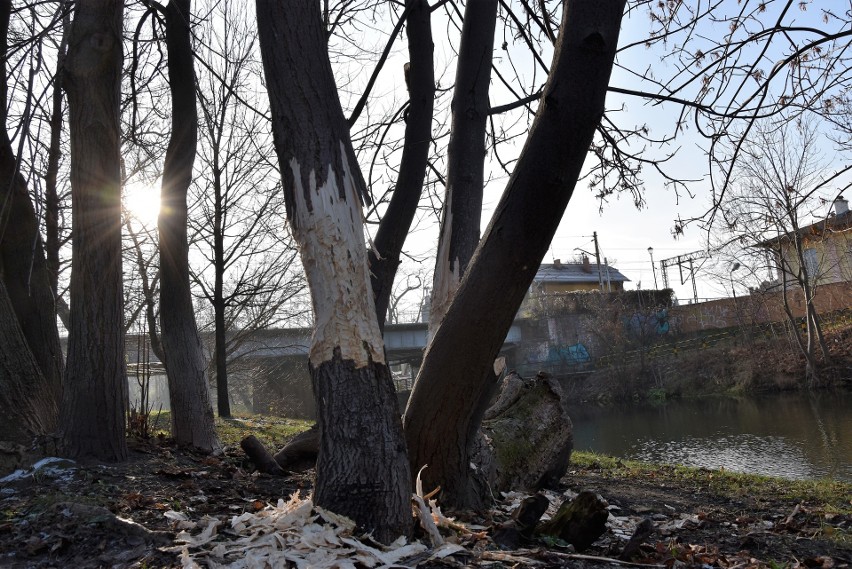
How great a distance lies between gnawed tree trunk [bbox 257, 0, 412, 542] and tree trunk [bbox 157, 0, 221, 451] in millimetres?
3547

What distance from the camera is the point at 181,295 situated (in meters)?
6.82

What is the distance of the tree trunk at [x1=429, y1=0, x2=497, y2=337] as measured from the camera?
15.9ft

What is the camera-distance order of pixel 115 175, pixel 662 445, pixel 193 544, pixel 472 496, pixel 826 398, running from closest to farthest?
pixel 193 544, pixel 472 496, pixel 115 175, pixel 662 445, pixel 826 398

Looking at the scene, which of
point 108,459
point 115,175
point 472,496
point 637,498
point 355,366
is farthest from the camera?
point 637,498

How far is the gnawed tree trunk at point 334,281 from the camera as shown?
3.21 m

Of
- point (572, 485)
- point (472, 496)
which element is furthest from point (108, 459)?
point (572, 485)

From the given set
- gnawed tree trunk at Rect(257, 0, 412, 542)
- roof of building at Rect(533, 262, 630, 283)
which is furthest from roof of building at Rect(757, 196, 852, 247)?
roof of building at Rect(533, 262, 630, 283)

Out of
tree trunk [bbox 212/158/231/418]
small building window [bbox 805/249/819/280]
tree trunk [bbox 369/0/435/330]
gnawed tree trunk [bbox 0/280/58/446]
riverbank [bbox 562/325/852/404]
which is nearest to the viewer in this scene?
gnawed tree trunk [bbox 0/280/58/446]

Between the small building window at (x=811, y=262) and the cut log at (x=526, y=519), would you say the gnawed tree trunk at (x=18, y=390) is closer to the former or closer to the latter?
the cut log at (x=526, y=519)

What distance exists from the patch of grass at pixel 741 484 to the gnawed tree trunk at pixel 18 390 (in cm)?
623

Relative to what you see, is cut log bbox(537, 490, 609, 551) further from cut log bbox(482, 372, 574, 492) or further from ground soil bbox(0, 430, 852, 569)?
cut log bbox(482, 372, 574, 492)

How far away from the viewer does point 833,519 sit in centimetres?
524

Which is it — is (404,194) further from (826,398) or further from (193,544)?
(826,398)

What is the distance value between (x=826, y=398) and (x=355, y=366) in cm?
2236
